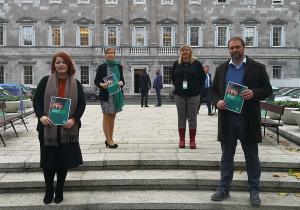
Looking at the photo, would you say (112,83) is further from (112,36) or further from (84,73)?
(112,36)

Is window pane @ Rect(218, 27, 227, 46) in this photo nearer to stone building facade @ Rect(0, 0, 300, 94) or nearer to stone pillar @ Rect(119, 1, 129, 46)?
stone building facade @ Rect(0, 0, 300, 94)

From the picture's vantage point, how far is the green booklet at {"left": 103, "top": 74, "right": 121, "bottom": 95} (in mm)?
8016

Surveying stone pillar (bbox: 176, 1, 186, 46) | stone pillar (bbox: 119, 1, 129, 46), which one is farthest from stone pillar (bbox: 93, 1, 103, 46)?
stone pillar (bbox: 176, 1, 186, 46)

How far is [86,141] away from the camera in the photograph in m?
9.46

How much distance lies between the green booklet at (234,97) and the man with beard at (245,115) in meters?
0.06

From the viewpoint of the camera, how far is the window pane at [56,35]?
42.6m

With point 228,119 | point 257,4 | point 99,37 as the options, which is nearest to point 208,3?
point 257,4

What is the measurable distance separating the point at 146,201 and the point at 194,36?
127 feet

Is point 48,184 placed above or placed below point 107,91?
below

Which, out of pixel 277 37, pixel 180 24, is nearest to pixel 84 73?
pixel 180 24

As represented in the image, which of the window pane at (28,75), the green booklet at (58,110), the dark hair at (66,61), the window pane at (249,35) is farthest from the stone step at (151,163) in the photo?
the window pane at (249,35)

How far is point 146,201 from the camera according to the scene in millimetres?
5887

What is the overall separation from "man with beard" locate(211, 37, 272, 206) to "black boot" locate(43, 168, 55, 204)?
8.19ft

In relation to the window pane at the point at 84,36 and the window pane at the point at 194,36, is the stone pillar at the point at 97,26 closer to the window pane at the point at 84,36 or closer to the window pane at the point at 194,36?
the window pane at the point at 84,36
